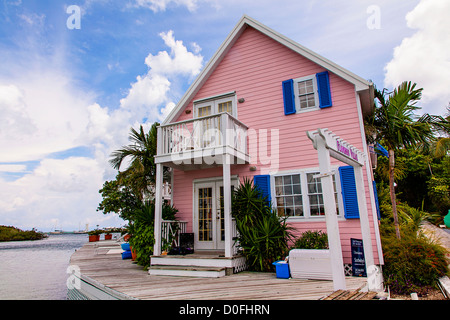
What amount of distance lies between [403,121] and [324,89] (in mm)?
2558

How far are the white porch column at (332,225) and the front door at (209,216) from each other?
5187mm

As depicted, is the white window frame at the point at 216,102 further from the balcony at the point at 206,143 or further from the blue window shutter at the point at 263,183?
the blue window shutter at the point at 263,183

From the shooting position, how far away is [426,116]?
845 centimetres

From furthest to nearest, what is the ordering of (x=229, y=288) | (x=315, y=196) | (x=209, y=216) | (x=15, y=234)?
(x=15, y=234) < (x=209, y=216) < (x=315, y=196) < (x=229, y=288)

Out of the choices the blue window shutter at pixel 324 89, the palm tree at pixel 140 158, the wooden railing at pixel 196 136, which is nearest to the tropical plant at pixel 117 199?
the palm tree at pixel 140 158

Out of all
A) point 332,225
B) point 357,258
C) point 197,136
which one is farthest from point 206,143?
point 332,225

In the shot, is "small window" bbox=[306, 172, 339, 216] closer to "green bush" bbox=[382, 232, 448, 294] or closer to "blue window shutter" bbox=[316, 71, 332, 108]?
"green bush" bbox=[382, 232, 448, 294]

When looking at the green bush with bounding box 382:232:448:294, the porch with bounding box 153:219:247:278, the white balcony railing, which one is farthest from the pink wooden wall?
the porch with bounding box 153:219:247:278

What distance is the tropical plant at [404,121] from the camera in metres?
8.18

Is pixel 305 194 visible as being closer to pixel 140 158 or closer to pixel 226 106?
pixel 226 106

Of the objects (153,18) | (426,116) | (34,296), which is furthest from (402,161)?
(34,296)

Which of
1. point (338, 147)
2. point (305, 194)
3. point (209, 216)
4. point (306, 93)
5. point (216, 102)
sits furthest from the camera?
point (216, 102)

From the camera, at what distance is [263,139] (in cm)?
903

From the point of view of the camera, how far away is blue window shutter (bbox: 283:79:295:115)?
8.78 metres
